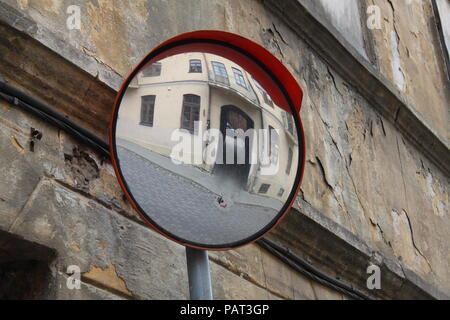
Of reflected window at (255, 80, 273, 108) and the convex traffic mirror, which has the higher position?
reflected window at (255, 80, 273, 108)

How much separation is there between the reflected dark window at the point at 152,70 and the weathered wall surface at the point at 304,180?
479 mm

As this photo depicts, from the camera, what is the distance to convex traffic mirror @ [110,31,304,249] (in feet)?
6.25

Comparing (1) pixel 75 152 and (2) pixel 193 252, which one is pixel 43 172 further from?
(2) pixel 193 252

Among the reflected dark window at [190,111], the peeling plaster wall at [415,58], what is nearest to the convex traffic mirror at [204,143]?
the reflected dark window at [190,111]

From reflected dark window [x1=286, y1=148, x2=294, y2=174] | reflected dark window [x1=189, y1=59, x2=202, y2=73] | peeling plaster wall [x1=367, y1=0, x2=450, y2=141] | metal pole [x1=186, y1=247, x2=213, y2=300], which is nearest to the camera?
metal pole [x1=186, y1=247, x2=213, y2=300]

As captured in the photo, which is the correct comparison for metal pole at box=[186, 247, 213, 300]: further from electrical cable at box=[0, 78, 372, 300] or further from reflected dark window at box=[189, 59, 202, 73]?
electrical cable at box=[0, 78, 372, 300]

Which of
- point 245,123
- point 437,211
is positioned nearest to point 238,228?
point 245,123

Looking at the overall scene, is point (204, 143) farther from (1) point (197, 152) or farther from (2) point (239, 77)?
(2) point (239, 77)

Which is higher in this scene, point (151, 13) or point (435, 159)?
point (435, 159)

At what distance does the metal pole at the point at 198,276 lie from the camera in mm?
1886

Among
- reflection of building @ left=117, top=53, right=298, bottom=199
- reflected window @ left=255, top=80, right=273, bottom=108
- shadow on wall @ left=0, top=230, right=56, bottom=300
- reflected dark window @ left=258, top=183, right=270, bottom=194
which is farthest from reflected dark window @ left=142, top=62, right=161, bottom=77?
shadow on wall @ left=0, top=230, right=56, bottom=300

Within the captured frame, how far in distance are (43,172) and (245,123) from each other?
0.63 meters

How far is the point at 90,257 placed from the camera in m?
2.23

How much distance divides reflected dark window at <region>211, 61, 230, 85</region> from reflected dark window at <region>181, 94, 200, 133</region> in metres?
0.10
